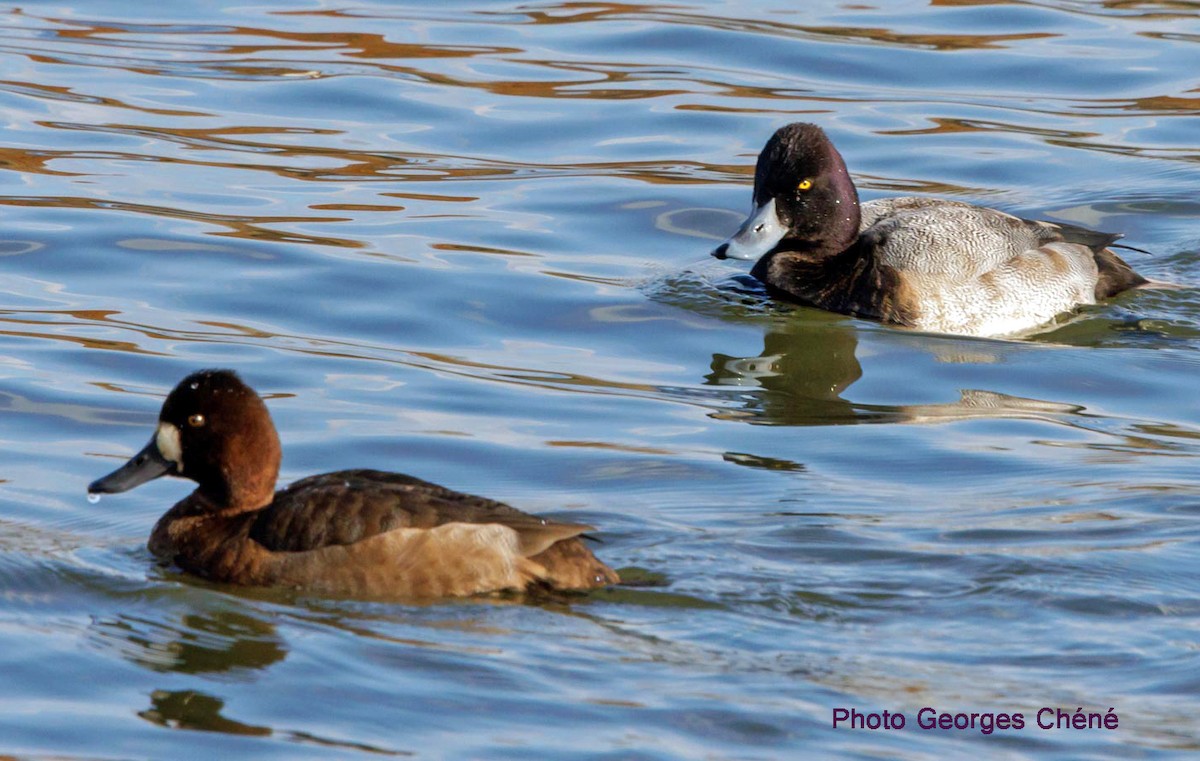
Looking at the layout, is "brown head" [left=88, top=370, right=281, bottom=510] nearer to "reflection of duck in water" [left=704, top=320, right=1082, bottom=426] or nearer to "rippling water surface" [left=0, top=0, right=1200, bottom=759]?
"rippling water surface" [left=0, top=0, right=1200, bottom=759]

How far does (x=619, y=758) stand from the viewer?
5.55 meters

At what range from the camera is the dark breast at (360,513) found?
6.72 metres

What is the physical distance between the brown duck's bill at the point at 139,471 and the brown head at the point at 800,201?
4.77 meters

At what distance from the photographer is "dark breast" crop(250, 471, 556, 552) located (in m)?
6.72

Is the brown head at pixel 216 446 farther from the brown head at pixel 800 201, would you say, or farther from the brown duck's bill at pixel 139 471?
the brown head at pixel 800 201

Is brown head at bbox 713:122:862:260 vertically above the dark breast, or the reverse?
brown head at bbox 713:122:862:260

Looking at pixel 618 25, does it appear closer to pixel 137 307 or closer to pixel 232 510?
pixel 137 307

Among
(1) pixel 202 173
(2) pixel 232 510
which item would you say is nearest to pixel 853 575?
(2) pixel 232 510

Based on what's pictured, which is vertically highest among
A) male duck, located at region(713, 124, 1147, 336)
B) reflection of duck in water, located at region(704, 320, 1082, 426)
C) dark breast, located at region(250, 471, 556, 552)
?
male duck, located at region(713, 124, 1147, 336)

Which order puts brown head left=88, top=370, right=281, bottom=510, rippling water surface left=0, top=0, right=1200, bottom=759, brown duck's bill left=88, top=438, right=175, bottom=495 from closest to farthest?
1. rippling water surface left=0, top=0, right=1200, bottom=759
2. brown head left=88, top=370, right=281, bottom=510
3. brown duck's bill left=88, top=438, right=175, bottom=495

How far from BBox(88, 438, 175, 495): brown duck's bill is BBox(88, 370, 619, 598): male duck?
12 millimetres

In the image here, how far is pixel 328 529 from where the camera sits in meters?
6.76

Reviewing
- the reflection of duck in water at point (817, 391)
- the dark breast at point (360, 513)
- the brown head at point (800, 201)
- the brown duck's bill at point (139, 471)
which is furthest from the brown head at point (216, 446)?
the brown head at point (800, 201)

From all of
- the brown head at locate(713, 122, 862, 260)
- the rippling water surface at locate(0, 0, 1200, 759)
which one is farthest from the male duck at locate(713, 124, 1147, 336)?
the rippling water surface at locate(0, 0, 1200, 759)
